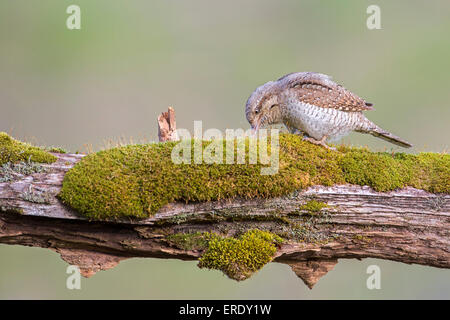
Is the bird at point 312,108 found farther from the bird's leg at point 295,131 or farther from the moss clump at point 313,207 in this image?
the moss clump at point 313,207

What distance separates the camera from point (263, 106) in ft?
15.1

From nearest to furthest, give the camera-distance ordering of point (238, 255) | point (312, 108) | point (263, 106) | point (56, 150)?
point (238, 255) → point (56, 150) → point (312, 108) → point (263, 106)

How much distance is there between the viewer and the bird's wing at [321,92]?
177 inches

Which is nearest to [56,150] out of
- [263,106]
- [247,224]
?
[247,224]

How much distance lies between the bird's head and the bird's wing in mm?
151

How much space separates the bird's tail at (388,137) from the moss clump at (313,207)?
1270 mm

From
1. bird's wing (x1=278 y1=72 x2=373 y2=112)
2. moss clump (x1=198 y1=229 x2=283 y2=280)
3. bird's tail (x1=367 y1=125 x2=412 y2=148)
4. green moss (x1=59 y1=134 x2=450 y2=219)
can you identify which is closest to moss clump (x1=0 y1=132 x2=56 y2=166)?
green moss (x1=59 y1=134 x2=450 y2=219)

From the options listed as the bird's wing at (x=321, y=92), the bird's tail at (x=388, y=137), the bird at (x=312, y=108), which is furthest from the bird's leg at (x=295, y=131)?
the bird's tail at (x=388, y=137)

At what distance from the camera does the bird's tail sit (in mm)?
4598

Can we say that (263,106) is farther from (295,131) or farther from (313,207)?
(313,207)

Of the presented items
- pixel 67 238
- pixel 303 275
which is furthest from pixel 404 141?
pixel 67 238

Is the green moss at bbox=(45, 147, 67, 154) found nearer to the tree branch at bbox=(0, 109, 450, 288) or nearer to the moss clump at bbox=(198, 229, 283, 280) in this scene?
the tree branch at bbox=(0, 109, 450, 288)

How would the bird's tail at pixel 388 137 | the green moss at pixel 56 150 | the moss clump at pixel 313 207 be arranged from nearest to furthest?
1. the moss clump at pixel 313 207
2. the green moss at pixel 56 150
3. the bird's tail at pixel 388 137

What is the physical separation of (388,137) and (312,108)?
86 centimetres
